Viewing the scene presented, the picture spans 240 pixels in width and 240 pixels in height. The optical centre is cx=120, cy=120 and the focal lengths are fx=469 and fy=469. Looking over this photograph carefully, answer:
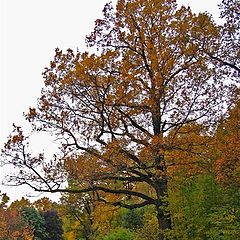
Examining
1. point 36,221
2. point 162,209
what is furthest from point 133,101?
point 36,221

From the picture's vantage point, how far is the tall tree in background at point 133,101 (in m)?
12.9

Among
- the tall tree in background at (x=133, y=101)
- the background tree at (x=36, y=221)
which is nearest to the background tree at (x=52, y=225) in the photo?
the background tree at (x=36, y=221)

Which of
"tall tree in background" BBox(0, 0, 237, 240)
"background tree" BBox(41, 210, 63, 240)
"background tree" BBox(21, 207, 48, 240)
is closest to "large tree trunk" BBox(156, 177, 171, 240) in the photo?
"tall tree in background" BBox(0, 0, 237, 240)

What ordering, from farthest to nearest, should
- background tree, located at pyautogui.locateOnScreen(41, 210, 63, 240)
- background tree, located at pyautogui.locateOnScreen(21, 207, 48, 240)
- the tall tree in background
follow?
background tree, located at pyautogui.locateOnScreen(41, 210, 63, 240) < background tree, located at pyautogui.locateOnScreen(21, 207, 48, 240) < the tall tree in background

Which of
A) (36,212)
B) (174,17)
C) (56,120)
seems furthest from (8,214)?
(174,17)

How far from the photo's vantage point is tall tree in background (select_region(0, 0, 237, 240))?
12922 millimetres

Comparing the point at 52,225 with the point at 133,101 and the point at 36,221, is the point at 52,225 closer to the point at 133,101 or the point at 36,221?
the point at 36,221

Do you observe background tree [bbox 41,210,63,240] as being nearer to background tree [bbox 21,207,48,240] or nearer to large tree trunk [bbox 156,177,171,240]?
background tree [bbox 21,207,48,240]

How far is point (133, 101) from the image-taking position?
1345cm

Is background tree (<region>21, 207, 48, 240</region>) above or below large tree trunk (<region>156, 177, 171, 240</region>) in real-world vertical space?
above

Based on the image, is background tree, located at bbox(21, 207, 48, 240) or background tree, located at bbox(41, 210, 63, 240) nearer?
background tree, located at bbox(21, 207, 48, 240)

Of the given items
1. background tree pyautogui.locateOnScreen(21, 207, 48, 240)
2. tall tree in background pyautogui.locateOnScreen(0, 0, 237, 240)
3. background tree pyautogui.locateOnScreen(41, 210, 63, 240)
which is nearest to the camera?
tall tree in background pyautogui.locateOnScreen(0, 0, 237, 240)

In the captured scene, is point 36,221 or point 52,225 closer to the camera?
point 36,221

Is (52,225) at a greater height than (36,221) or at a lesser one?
lesser
